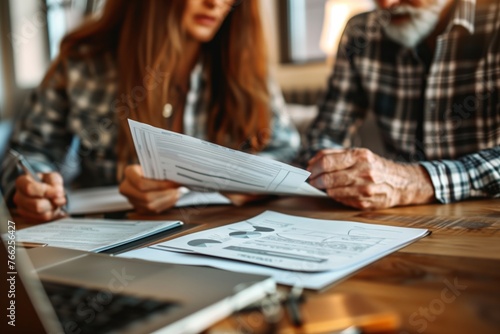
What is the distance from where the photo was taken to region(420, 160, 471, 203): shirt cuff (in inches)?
31.8

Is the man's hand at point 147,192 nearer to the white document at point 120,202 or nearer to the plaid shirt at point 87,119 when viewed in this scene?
the white document at point 120,202

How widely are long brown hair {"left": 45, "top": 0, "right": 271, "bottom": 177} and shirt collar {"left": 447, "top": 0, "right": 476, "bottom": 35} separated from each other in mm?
502

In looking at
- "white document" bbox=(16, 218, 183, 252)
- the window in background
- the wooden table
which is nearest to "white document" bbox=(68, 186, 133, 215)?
"white document" bbox=(16, 218, 183, 252)

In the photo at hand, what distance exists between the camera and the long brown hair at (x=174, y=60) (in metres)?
1.28

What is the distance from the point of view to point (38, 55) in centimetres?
494

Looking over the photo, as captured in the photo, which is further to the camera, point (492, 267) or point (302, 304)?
point (492, 267)

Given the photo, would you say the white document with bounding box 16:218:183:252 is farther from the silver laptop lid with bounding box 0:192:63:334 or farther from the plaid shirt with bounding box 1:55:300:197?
the plaid shirt with bounding box 1:55:300:197

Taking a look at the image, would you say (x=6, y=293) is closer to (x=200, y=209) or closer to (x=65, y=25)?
(x=200, y=209)

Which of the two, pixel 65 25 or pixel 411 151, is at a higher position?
pixel 65 25

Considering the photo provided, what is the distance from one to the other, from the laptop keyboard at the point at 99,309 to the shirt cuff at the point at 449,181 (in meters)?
0.59

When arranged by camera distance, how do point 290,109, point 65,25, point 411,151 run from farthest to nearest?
1. point 65,25
2. point 290,109
3. point 411,151

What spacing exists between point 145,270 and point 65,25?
4.87 metres

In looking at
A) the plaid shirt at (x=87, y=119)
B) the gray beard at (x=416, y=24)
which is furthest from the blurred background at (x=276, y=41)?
the gray beard at (x=416, y=24)

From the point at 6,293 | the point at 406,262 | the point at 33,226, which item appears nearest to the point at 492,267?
the point at 406,262
